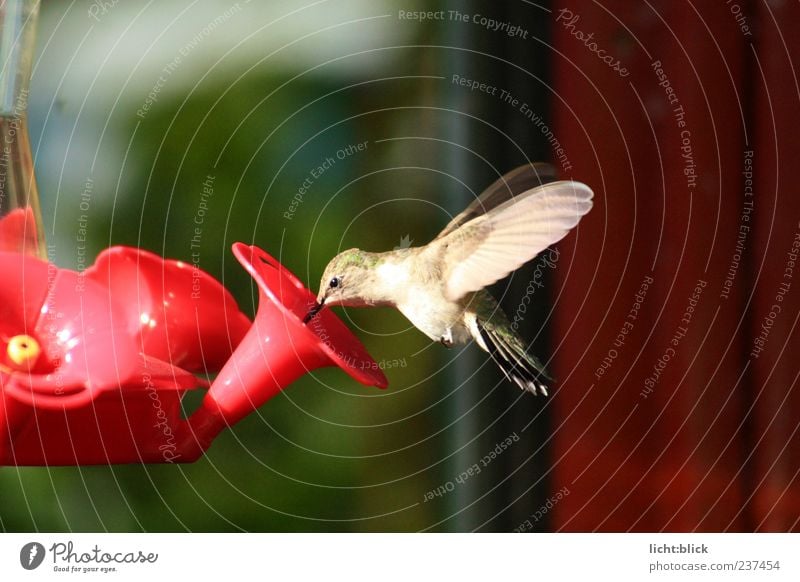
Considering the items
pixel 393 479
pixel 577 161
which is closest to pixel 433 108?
pixel 577 161

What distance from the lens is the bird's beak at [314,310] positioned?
0.76 metres

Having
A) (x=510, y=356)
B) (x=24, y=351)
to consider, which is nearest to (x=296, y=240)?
(x=510, y=356)

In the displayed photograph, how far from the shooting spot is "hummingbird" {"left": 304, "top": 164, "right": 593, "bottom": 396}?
2.43 ft

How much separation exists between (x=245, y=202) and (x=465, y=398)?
40cm

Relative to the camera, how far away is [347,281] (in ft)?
2.59

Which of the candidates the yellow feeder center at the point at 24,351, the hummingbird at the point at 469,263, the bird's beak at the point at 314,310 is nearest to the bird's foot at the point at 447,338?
the hummingbird at the point at 469,263

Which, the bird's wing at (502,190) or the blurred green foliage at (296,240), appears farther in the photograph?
the blurred green foliage at (296,240)

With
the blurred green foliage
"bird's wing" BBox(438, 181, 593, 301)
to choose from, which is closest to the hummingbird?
"bird's wing" BBox(438, 181, 593, 301)

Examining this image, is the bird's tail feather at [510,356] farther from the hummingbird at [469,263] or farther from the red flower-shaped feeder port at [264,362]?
the red flower-shaped feeder port at [264,362]

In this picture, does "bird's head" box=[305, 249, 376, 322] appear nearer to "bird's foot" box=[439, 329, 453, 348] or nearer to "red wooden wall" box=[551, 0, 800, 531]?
"bird's foot" box=[439, 329, 453, 348]

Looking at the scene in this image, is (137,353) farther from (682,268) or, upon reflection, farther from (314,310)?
(682,268)

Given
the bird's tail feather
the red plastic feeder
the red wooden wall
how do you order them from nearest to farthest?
the red plastic feeder
the bird's tail feather
the red wooden wall

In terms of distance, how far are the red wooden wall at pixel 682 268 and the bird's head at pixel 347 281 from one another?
0.54 m

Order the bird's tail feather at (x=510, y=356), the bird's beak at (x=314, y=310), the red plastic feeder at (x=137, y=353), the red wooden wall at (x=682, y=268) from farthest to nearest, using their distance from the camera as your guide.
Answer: the red wooden wall at (x=682, y=268) → the bird's tail feather at (x=510, y=356) → the bird's beak at (x=314, y=310) → the red plastic feeder at (x=137, y=353)
